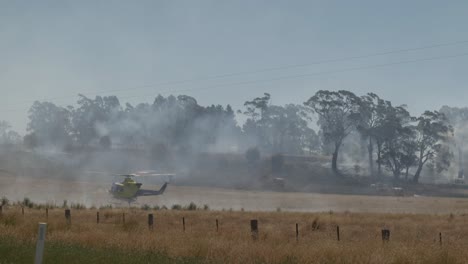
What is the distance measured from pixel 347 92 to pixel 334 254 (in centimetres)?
10578

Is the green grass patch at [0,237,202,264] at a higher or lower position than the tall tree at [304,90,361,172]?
lower

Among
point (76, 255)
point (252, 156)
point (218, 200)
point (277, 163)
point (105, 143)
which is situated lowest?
point (218, 200)

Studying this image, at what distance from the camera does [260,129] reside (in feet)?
493

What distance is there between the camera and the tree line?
113625 mm

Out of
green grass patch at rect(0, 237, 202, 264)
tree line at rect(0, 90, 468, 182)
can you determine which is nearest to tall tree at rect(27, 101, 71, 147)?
tree line at rect(0, 90, 468, 182)

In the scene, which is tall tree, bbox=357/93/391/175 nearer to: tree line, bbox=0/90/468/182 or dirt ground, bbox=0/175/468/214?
tree line, bbox=0/90/468/182

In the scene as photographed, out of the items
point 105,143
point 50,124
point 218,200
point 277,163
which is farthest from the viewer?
point 50,124

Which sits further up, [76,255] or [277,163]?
[277,163]

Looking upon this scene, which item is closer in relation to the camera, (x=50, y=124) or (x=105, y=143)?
(x=105, y=143)

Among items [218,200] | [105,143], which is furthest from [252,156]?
[218,200]

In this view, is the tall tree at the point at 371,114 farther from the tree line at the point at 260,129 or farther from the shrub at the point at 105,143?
the shrub at the point at 105,143

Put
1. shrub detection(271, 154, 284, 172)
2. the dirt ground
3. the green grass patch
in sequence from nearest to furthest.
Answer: the green grass patch < the dirt ground < shrub detection(271, 154, 284, 172)

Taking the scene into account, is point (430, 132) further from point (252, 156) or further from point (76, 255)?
point (76, 255)

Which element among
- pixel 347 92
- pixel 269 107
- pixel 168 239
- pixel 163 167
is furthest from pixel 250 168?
pixel 168 239
